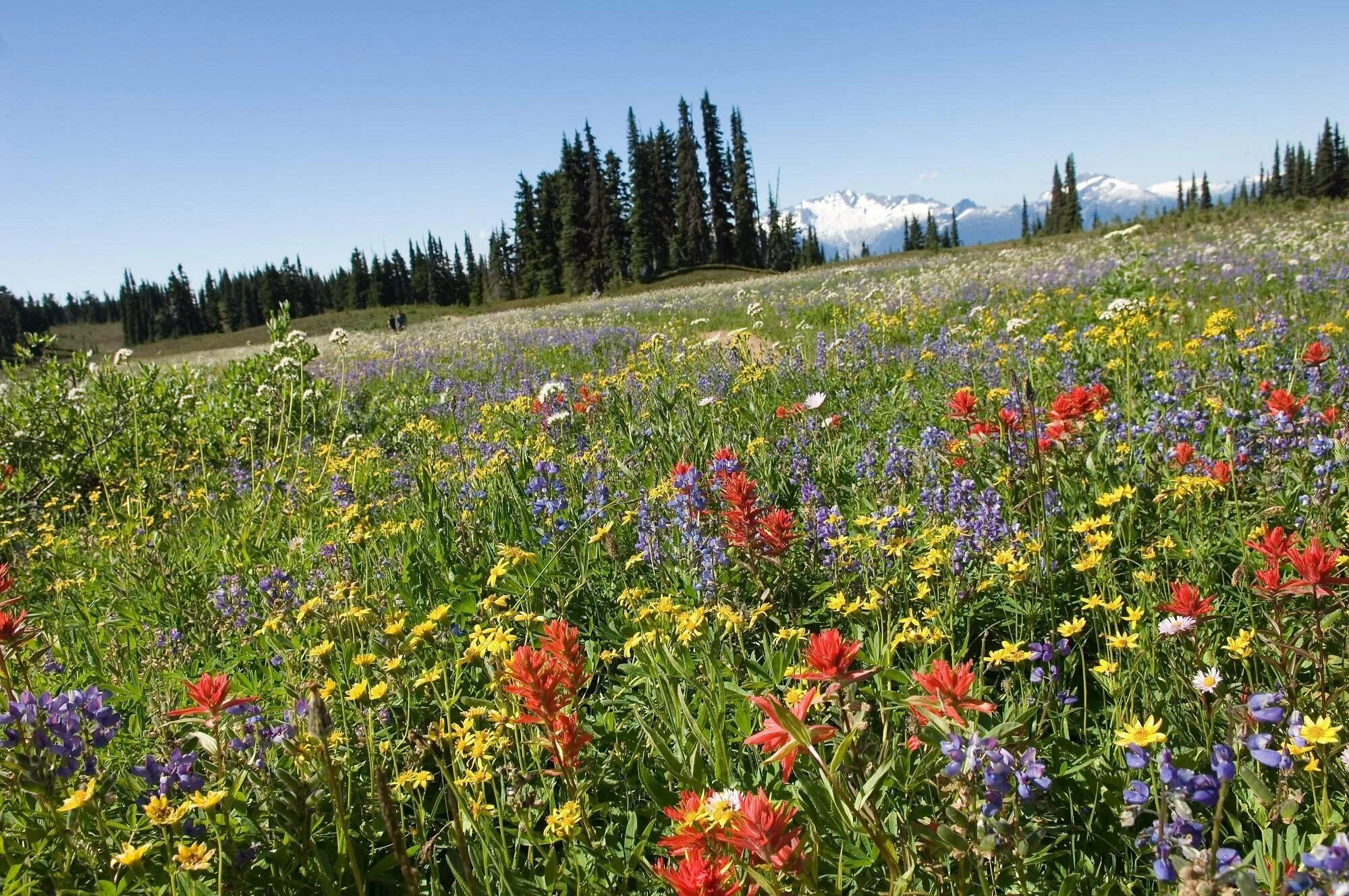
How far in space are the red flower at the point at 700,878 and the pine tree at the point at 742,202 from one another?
75.9 m

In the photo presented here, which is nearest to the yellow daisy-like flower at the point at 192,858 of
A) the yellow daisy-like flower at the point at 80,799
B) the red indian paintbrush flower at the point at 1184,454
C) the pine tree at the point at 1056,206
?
the yellow daisy-like flower at the point at 80,799

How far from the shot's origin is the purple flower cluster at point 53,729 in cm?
159

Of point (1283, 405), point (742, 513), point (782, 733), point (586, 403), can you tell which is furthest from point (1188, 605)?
point (586, 403)

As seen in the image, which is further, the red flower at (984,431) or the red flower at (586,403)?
the red flower at (586,403)

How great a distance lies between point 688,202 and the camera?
229 feet

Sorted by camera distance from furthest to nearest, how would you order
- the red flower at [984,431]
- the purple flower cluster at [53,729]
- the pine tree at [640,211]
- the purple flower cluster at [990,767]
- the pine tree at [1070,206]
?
the pine tree at [1070,206]
the pine tree at [640,211]
the red flower at [984,431]
the purple flower cluster at [53,729]
the purple flower cluster at [990,767]

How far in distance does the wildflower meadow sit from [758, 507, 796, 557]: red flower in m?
0.02

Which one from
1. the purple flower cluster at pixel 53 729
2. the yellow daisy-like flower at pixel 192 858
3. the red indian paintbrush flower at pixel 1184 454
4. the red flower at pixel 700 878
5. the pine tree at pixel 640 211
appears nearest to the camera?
the red flower at pixel 700 878

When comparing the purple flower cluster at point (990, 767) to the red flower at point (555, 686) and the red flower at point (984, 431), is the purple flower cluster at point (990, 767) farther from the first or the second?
the red flower at point (984, 431)

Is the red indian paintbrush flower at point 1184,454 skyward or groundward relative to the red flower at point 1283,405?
groundward

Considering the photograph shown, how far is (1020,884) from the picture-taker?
4.93ft

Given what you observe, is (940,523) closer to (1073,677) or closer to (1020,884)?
(1073,677)

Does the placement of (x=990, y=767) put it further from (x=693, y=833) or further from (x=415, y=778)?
(x=415, y=778)

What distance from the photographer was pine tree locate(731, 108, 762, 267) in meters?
74.8
